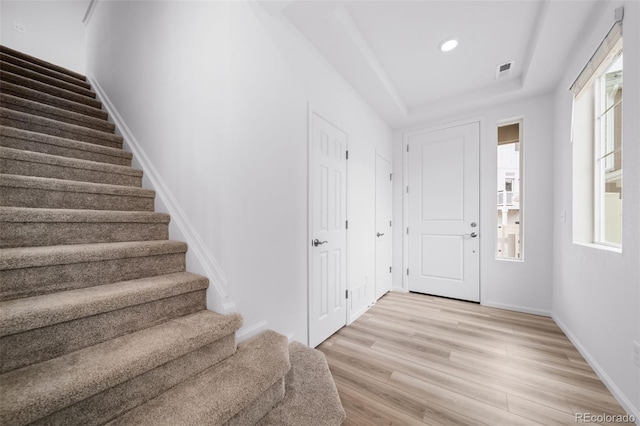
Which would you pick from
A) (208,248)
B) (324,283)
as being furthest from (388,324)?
(208,248)

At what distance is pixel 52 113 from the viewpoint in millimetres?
2242

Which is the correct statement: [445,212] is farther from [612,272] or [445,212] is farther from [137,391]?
[137,391]

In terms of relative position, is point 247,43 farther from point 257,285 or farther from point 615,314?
point 615,314

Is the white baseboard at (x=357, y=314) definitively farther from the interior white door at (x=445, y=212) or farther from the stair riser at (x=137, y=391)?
the stair riser at (x=137, y=391)

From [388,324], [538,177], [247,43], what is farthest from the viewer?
[538,177]

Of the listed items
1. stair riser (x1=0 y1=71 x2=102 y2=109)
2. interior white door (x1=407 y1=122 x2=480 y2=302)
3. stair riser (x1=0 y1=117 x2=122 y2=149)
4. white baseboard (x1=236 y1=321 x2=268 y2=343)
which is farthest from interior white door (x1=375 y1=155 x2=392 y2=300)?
stair riser (x1=0 y1=71 x2=102 y2=109)

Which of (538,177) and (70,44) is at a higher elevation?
(70,44)

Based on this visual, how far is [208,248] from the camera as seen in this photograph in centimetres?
158

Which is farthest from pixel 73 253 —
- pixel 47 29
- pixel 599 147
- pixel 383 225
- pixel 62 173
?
pixel 47 29

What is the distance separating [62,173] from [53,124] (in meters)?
0.71

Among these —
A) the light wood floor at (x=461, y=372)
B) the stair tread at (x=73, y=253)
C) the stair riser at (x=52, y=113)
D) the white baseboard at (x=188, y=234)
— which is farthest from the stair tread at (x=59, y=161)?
the light wood floor at (x=461, y=372)

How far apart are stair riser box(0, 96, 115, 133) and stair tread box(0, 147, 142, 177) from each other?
2.71 feet

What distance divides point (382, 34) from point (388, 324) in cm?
282

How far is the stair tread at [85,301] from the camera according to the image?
940mm
